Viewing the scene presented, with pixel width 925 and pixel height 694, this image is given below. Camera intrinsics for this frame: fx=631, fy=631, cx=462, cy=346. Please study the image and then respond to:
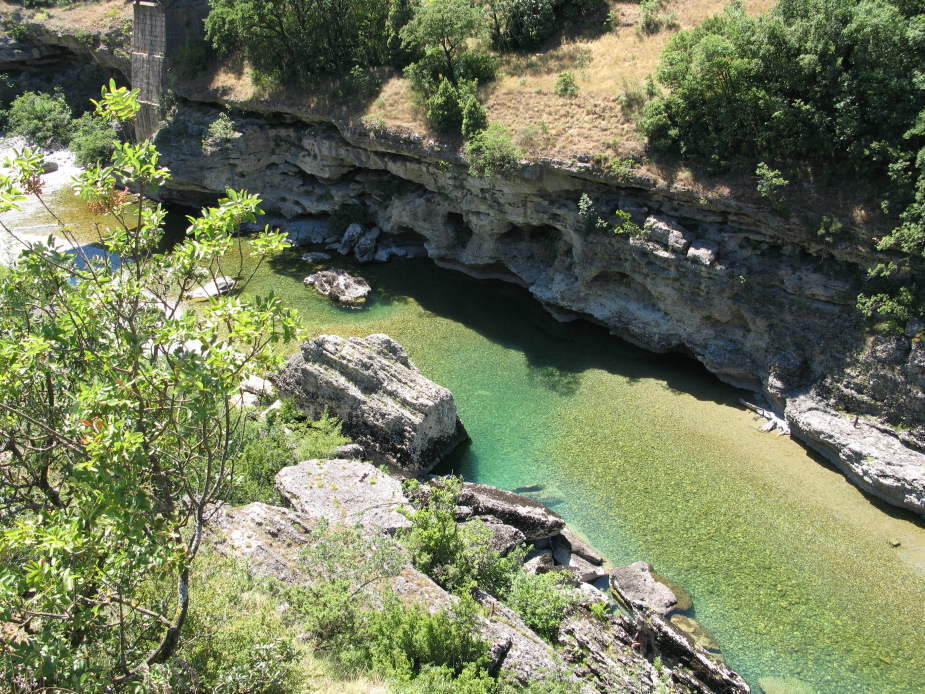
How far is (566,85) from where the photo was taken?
90.8 ft

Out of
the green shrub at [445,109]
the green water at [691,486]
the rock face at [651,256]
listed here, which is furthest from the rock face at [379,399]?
the green shrub at [445,109]

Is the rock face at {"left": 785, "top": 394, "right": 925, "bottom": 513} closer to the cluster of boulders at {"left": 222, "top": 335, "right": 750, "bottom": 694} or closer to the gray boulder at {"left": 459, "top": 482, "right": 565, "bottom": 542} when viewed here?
the cluster of boulders at {"left": 222, "top": 335, "right": 750, "bottom": 694}

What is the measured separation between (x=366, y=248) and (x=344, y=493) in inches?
771

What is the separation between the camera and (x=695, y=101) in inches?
944

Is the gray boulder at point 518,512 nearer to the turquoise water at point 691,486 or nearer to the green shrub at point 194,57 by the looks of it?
the turquoise water at point 691,486

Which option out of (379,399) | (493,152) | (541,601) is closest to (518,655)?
(541,601)

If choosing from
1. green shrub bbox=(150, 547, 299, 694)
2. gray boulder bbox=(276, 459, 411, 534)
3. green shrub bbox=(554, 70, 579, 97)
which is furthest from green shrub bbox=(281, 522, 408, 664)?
green shrub bbox=(554, 70, 579, 97)

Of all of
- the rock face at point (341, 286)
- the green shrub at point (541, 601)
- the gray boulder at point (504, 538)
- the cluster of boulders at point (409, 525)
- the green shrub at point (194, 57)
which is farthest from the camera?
the green shrub at point (194, 57)

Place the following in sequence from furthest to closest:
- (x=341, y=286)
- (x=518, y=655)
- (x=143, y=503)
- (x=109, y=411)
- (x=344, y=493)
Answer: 1. (x=341, y=286)
2. (x=344, y=493)
3. (x=518, y=655)
4. (x=109, y=411)
5. (x=143, y=503)

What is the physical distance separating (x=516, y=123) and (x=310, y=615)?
22.8m

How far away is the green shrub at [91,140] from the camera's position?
132ft

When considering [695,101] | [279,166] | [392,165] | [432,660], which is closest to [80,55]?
[279,166]

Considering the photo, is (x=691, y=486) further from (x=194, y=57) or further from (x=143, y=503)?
(x=194, y=57)

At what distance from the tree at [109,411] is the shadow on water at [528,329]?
710 inches
